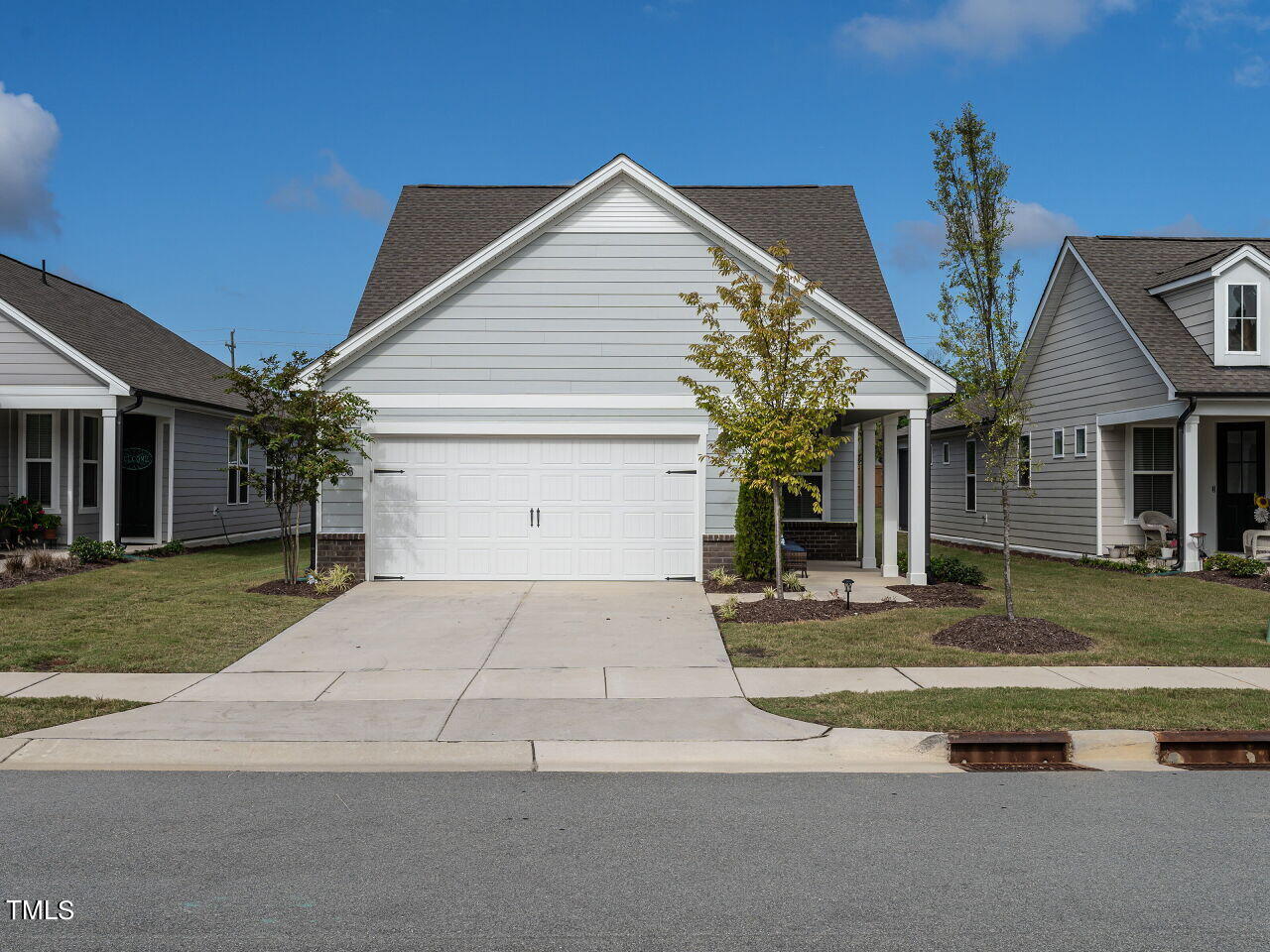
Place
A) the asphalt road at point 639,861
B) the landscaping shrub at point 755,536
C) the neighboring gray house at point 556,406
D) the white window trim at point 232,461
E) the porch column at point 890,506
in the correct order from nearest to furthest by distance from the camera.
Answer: the asphalt road at point 639,861
the landscaping shrub at point 755,536
the neighboring gray house at point 556,406
the porch column at point 890,506
the white window trim at point 232,461

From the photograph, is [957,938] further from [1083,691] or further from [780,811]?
[1083,691]

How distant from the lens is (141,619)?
11609 mm

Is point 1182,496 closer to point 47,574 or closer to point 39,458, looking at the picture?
point 47,574

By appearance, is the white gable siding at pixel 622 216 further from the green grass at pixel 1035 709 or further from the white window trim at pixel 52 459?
the white window trim at pixel 52 459

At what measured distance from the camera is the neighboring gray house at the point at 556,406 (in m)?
14.9

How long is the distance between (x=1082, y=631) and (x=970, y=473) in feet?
50.2

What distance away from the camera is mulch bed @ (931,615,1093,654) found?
32.1 feet

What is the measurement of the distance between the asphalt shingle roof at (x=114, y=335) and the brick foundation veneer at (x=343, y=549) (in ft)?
19.3

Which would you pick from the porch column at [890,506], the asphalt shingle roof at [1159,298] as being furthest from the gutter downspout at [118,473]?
the asphalt shingle roof at [1159,298]

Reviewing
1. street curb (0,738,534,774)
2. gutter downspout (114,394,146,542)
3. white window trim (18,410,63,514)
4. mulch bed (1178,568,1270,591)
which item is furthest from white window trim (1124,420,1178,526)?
white window trim (18,410,63,514)

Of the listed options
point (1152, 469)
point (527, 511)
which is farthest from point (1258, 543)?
point (527, 511)

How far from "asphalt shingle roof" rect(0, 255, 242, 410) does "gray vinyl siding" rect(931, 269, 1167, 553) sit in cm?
1786

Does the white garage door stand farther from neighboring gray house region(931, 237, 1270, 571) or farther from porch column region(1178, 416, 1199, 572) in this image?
neighboring gray house region(931, 237, 1270, 571)

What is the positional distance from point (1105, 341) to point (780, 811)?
17334mm
